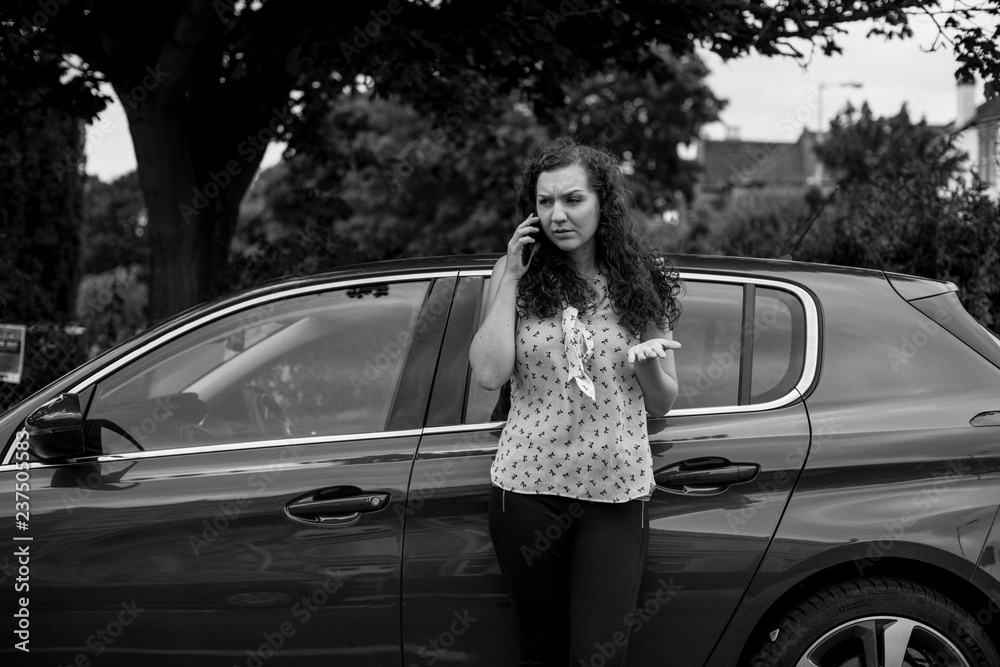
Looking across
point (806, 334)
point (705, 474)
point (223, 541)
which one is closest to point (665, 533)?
point (705, 474)

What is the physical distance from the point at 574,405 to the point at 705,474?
49cm

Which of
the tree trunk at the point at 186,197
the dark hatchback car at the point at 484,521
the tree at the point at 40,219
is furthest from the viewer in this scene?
the tree at the point at 40,219

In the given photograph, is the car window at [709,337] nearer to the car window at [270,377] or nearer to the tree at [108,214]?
the car window at [270,377]

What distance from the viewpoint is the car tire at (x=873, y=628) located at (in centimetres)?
271

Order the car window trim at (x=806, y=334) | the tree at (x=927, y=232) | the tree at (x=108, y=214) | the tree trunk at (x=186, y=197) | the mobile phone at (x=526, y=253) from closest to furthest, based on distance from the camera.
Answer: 1. the mobile phone at (x=526, y=253)
2. the car window trim at (x=806, y=334)
3. the tree at (x=927, y=232)
4. the tree trunk at (x=186, y=197)
5. the tree at (x=108, y=214)

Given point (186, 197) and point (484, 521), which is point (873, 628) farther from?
point (186, 197)

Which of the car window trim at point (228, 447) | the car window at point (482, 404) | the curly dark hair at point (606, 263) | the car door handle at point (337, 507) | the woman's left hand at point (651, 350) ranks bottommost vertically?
the car door handle at point (337, 507)

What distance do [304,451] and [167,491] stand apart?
0.41 metres

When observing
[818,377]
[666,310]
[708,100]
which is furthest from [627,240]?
[708,100]

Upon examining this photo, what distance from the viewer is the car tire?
2709 mm

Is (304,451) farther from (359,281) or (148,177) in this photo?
(148,177)

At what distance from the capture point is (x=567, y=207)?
2510mm

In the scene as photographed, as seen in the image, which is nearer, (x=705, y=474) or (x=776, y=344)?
(x=705, y=474)

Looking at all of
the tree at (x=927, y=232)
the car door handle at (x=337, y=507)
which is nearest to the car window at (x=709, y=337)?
the car door handle at (x=337, y=507)
